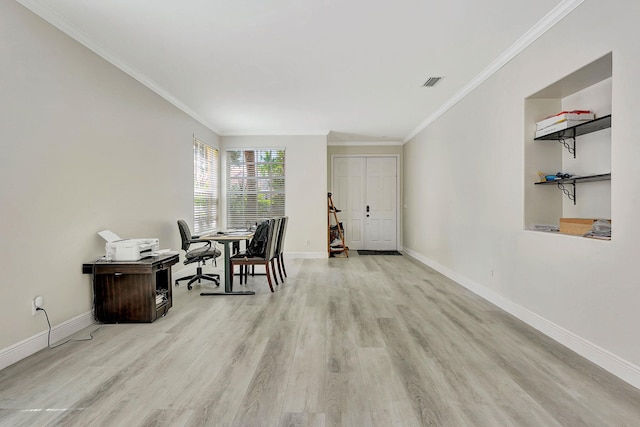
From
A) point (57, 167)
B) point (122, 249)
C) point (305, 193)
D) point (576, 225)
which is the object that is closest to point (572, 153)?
point (576, 225)

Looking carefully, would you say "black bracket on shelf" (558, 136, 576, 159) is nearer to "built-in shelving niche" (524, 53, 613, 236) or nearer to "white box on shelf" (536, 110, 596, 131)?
"built-in shelving niche" (524, 53, 613, 236)

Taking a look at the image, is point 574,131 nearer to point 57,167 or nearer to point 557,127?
point 557,127

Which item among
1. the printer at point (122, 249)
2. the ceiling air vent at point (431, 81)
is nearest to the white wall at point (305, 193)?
the ceiling air vent at point (431, 81)

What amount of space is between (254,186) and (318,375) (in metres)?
5.24

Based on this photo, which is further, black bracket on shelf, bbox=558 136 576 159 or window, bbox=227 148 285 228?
window, bbox=227 148 285 228

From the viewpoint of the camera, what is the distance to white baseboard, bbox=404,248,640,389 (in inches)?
76.5

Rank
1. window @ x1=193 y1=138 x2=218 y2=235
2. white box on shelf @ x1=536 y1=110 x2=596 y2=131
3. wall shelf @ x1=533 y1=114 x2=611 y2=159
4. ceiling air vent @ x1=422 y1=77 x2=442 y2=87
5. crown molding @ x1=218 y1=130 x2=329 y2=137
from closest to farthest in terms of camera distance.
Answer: wall shelf @ x1=533 y1=114 x2=611 y2=159
white box on shelf @ x1=536 y1=110 x2=596 y2=131
ceiling air vent @ x1=422 y1=77 x2=442 y2=87
window @ x1=193 y1=138 x2=218 y2=235
crown molding @ x1=218 y1=130 x2=329 y2=137

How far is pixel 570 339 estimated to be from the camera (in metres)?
2.40

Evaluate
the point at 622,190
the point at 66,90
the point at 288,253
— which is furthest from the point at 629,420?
the point at 288,253

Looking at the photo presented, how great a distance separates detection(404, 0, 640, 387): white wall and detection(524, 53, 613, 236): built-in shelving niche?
91mm

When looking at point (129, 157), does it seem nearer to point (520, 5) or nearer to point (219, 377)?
point (219, 377)

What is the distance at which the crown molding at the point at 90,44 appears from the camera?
2.41 meters

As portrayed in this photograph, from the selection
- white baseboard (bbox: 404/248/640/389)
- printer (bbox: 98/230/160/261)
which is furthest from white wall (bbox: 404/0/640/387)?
printer (bbox: 98/230/160/261)

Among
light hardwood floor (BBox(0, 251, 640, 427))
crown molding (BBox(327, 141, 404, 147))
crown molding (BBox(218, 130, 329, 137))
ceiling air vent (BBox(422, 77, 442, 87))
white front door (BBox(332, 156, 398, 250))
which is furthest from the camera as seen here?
white front door (BBox(332, 156, 398, 250))
